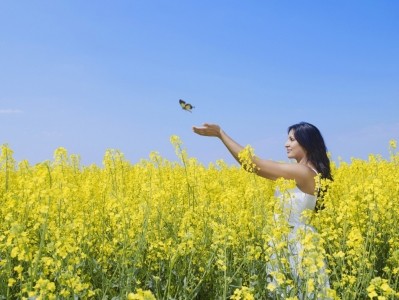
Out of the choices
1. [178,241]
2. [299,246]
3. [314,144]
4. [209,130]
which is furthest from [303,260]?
[209,130]

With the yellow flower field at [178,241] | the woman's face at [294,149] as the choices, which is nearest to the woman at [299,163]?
the woman's face at [294,149]

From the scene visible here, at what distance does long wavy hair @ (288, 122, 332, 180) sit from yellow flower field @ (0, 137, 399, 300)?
0.69ft

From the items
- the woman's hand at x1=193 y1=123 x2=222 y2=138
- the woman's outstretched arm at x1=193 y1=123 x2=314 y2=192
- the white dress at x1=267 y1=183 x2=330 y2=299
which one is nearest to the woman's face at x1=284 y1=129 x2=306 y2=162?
the woman's outstretched arm at x1=193 y1=123 x2=314 y2=192

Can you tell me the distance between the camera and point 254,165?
435 cm

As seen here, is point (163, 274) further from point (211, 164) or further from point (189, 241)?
point (211, 164)

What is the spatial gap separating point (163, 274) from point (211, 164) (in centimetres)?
478

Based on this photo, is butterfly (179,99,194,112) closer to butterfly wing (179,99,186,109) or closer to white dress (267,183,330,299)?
butterfly wing (179,99,186,109)

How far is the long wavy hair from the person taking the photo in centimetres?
436

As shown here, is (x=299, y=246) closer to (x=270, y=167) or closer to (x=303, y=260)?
(x=270, y=167)

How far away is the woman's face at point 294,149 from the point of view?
442 centimetres

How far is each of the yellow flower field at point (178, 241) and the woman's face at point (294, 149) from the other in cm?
36

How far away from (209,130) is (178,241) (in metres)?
0.98

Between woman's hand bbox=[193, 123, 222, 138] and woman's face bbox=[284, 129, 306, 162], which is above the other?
woman's hand bbox=[193, 123, 222, 138]

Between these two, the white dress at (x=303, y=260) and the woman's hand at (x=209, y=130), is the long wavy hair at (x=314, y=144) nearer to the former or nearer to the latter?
the white dress at (x=303, y=260)
